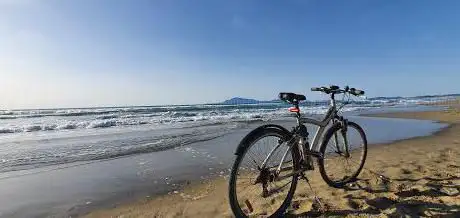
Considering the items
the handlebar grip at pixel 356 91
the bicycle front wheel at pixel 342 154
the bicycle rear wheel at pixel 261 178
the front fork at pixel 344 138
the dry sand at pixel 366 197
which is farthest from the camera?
the handlebar grip at pixel 356 91

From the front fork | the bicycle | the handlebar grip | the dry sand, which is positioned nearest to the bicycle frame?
the bicycle

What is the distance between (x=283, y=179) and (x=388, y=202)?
130 cm

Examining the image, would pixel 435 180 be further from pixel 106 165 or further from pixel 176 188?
pixel 106 165

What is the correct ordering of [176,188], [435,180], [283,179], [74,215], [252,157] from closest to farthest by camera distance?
1. [252,157]
2. [283,179]
3. [74,215]
4. [435,180]
5. [176,188]

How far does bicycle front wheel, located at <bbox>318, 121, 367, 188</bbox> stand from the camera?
519 centimetres

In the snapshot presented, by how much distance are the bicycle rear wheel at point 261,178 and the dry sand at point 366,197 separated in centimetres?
24

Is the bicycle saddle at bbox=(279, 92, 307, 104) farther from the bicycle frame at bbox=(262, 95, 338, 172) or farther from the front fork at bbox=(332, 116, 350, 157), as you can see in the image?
the front fork at bbox=(332, 116, 350, 157)

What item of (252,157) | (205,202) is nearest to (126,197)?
(205,202)

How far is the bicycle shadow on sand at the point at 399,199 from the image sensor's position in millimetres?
3955

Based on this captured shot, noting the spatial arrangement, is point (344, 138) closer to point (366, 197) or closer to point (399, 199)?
point (366, 197)

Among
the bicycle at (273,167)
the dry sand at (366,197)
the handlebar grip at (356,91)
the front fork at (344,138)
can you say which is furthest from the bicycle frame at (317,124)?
the dry sand at (366,197)

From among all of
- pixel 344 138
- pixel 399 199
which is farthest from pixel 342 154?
pixel 399 199

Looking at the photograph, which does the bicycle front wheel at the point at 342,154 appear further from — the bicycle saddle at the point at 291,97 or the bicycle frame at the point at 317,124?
the bicycle saddle at the point at 291,97

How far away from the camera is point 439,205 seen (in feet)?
13.5
